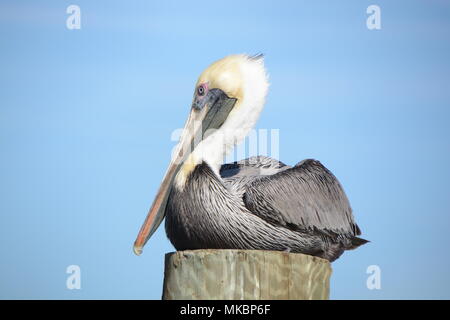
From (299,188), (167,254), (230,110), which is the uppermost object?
(230,110)

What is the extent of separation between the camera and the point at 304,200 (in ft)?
22.1

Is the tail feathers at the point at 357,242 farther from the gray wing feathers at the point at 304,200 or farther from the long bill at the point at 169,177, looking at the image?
the long bill at the point at 169,177

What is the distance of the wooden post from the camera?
507 cm

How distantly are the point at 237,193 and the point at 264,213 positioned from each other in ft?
0.97

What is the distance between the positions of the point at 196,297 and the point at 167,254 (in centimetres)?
43

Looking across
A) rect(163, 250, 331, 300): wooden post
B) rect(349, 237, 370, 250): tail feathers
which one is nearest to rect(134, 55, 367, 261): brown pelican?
rect(349, 237, 370, 250): tail feathers

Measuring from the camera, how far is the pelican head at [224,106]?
7.01 meters

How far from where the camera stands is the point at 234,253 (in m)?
5.13

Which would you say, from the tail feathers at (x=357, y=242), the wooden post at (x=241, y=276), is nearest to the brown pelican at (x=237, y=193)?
the tail feathers at (x=357, y=242)

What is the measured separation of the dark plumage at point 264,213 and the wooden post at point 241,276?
45.6 inches

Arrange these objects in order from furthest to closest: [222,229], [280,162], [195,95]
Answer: [280,162], [195,95], [222,229]

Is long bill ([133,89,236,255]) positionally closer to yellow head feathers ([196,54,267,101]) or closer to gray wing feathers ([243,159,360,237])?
yellow head feathers ([196,54,267,101])
